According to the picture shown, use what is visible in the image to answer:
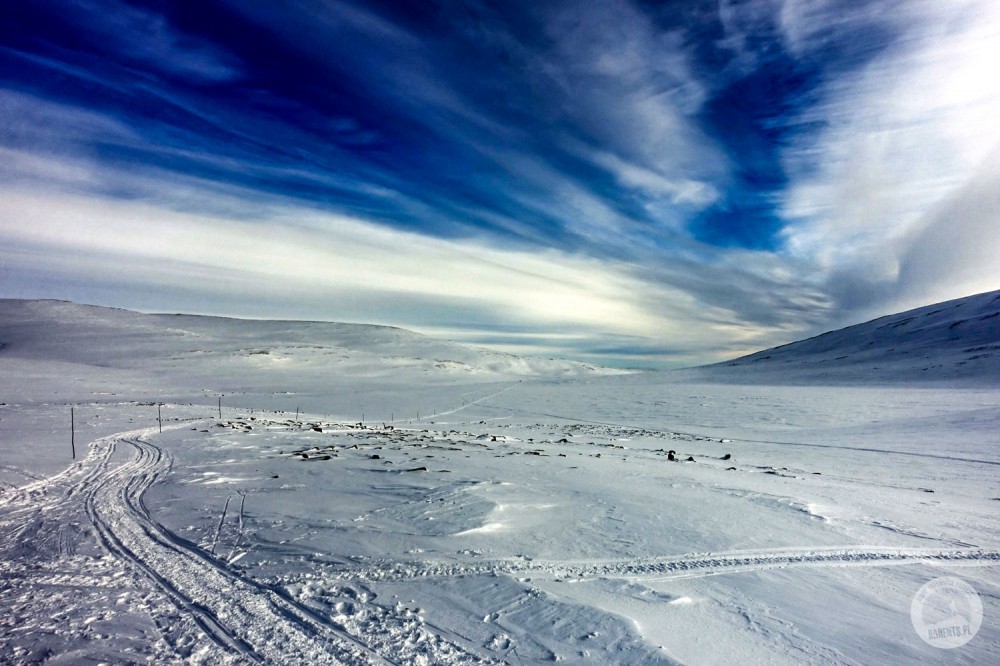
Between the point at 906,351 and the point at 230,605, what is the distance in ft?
241

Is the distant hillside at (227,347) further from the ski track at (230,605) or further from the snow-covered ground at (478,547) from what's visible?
the ski track at (230,605)

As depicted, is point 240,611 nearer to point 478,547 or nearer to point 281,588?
point 281,588

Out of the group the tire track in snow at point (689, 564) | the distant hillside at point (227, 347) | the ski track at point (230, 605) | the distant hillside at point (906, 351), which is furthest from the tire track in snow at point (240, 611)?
the distant hillside at point (227, 347)

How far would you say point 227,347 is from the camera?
72.2m

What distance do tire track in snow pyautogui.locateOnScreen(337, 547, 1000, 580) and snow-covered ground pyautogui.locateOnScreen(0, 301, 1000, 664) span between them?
0.12 ft

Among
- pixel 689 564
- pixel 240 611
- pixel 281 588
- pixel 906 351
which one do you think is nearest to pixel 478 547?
pixel 281 588

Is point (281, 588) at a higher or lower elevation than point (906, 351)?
lower

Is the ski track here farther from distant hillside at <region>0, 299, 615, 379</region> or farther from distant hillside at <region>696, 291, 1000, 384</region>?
distant hillside at <region>0, 299, 615, 379</region>

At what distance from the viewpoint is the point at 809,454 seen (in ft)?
57.4

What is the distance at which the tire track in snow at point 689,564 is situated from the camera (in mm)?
5914

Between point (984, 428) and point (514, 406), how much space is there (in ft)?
79.5

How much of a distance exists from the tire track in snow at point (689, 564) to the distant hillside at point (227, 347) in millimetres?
54912

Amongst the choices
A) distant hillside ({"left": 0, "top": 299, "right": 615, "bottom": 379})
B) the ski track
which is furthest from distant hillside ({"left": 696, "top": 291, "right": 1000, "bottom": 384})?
the ski track

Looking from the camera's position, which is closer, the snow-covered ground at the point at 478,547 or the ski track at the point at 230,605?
the ski track at the point at 230,605
